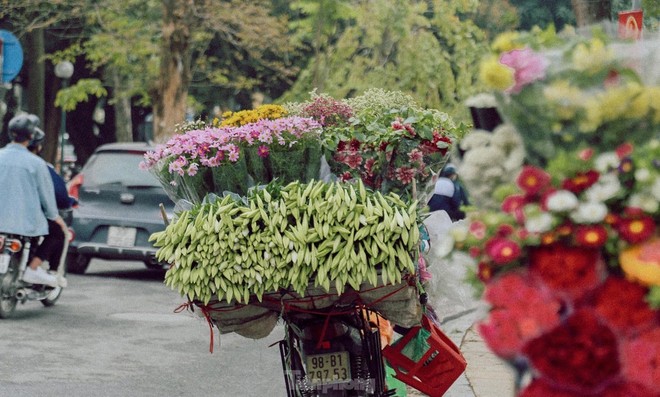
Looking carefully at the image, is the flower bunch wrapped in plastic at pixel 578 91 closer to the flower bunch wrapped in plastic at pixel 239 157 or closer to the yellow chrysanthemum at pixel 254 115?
the flower bunch wrapped in plastic at pixel 239 157

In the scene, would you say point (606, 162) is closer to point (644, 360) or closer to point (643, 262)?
point (643, 262)

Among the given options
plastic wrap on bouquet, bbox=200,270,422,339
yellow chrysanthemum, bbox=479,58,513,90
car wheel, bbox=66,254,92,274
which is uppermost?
yellow chrysanthemum, bbox=479,58,513,90

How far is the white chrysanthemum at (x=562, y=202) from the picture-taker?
115 inches

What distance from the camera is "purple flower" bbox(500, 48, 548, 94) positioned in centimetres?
300

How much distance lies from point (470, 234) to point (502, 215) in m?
0.11

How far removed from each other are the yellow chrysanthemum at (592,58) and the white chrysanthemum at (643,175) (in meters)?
0.27

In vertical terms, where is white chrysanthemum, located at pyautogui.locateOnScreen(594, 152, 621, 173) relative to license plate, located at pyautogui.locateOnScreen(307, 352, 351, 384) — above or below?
above

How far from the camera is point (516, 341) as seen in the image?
2.95m

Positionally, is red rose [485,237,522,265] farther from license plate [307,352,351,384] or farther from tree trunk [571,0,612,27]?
tree trunk [571,0,612,27]

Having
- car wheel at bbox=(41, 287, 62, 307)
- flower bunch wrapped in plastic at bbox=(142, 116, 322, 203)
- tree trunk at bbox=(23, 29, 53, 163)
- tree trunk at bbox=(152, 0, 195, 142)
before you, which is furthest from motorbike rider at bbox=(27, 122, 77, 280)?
tree trunk at bbox=(23, 29, 53, 163)

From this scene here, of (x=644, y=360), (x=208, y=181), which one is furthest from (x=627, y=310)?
(x=208, y=181)

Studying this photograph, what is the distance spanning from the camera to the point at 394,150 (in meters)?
5.45

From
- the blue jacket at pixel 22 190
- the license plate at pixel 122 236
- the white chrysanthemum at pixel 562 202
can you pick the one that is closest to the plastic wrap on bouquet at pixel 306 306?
the white chrysanthemum at pixel 562 202

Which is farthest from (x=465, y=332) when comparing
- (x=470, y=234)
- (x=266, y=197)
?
(x=470, y=234)
